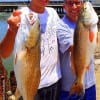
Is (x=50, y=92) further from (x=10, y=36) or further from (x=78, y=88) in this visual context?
(x=10, y=36)

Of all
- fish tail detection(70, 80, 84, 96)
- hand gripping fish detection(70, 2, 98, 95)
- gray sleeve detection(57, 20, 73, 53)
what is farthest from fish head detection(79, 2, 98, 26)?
fish tail detection(70, 80, 84, 96)

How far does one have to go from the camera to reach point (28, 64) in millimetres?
3068

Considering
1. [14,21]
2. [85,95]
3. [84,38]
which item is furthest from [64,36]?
[14,21]

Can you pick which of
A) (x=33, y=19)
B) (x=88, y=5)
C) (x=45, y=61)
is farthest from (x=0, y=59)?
(x=88, y=5)

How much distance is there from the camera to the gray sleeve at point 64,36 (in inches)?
150

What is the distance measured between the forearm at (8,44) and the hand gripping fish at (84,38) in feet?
1.86

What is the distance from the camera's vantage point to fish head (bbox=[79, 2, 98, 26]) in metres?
3.50

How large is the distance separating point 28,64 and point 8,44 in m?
0.37

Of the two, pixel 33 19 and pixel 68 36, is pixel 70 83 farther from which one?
pixel 33 19

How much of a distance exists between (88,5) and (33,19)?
695mm

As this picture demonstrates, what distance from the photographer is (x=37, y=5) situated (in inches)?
144

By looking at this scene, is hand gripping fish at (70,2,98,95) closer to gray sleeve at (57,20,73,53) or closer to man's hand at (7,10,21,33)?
gray sleeve at (57,20,73,53)

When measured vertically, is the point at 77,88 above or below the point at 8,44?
below

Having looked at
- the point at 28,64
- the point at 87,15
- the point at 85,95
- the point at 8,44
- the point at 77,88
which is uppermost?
the point at 87,15
